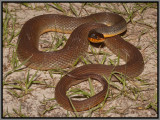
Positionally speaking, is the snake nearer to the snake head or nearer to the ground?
the snake head

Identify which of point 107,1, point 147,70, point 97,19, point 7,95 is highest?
point 107,1

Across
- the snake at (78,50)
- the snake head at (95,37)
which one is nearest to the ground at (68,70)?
the snake at (78,50)

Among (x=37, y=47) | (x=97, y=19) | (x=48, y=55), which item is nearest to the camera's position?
(x=48, y=55)

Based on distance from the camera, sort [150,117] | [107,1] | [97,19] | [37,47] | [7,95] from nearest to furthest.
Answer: [150,117], [7,95], [37,47], [97,19], [107,1]

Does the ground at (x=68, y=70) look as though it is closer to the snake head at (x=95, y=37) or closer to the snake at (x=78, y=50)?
the snake at (x=78, y=50)

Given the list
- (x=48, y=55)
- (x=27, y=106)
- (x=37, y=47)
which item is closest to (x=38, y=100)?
(x=27, y=106)

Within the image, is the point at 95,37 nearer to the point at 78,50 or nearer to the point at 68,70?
the point at 78,50

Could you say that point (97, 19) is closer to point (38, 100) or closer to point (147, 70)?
point (147, 70)
